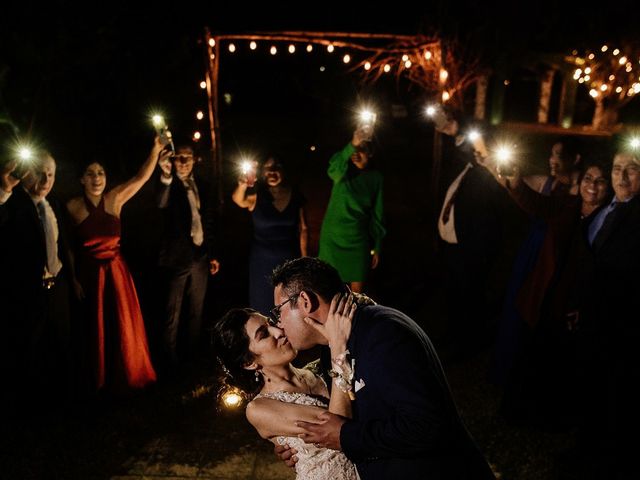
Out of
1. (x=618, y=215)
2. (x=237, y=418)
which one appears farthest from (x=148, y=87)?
(x=618, y=215)

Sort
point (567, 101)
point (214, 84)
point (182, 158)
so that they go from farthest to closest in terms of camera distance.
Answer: point (567, 101), point (214, 84), point (182, 158)

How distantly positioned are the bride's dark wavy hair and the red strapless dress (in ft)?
7.32

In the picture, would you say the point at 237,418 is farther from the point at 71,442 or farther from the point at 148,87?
the point at 148,87

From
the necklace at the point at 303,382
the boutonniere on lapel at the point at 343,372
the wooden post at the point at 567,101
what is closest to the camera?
the boutonniere on lapel at the point at 343,372

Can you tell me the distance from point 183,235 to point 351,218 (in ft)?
→ 5.81

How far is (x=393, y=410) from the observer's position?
7.10 ft

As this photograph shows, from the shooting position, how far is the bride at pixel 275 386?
2678 millimetres

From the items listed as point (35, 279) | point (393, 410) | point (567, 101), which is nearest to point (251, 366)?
point (393, 410)

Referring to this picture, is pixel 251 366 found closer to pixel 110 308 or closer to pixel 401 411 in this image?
pixel 401 411

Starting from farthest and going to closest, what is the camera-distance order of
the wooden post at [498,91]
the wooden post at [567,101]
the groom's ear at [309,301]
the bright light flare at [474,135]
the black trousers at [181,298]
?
the wooden post at [567,101], the wooden post at [498,91], the black trousers at [181,298], the bright light flare at [474,135], the groom's ear at [309,301]

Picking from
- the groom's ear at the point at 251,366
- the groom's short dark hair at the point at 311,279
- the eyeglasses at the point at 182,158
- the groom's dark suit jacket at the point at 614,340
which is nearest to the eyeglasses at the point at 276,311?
the groom's short dark hair at the point at 311,279

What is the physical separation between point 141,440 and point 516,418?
3.10m

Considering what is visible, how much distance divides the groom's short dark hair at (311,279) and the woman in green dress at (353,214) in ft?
10.9

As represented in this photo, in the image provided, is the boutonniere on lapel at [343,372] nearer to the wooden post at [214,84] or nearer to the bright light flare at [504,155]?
the bright light flare at [504,155]
